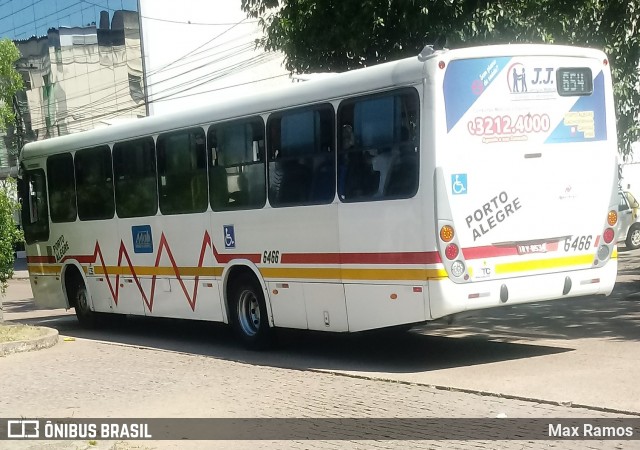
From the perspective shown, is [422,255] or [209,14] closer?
[422,255]

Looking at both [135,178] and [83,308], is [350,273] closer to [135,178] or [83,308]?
[135,178]

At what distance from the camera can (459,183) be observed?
33.5 ft

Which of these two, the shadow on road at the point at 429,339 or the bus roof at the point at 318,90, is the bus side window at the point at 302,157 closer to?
the bus roof at the point at 318,90

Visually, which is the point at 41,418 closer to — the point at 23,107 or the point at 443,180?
the point at 443,180

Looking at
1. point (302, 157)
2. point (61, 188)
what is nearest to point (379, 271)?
point (302, 157)

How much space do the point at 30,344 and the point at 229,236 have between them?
336 centimetres

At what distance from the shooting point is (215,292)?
13.5 m

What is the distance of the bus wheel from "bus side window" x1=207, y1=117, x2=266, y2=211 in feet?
15.2

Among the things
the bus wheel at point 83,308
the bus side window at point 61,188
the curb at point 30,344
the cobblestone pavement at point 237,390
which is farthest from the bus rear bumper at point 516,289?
the bus side window at point 61,188

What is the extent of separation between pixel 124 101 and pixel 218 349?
28.6 metres

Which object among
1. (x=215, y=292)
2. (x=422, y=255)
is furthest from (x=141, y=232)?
(x=422, y=255)

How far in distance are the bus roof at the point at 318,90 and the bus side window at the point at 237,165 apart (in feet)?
0.61

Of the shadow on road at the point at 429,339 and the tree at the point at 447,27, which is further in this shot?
the tree at the point at 447,27

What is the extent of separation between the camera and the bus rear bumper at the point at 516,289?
33.1ft
